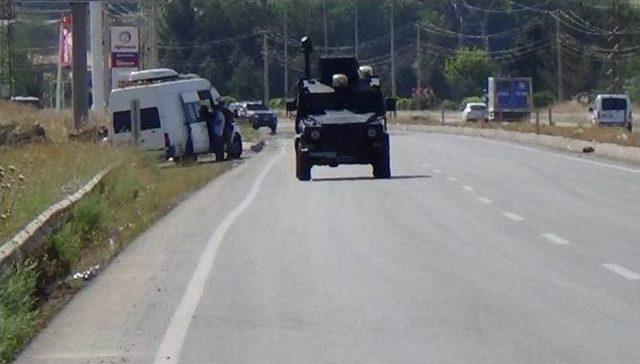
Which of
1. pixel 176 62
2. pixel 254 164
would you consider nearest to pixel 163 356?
pixel 254 164

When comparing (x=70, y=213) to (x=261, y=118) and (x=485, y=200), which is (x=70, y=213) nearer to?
(x=485, y=200)

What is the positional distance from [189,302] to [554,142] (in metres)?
42.6

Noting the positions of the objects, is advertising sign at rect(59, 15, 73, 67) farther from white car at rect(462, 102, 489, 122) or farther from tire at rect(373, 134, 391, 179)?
tire at rect(373, 134, 391, 179)

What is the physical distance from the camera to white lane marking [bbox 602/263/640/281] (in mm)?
14930

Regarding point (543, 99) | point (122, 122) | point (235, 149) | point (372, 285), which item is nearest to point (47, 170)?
point (372, 285)

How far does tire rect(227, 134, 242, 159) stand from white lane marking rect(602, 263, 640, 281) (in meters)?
36.2

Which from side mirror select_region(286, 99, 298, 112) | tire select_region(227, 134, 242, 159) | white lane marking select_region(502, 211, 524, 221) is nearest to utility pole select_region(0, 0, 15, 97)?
tire select_region(227, 134, 242, 159)

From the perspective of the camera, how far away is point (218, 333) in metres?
12.2

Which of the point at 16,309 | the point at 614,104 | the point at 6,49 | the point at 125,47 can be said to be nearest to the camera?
the point at 16,309

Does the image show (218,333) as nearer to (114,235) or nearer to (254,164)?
(114,235)

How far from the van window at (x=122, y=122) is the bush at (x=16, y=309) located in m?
34.5

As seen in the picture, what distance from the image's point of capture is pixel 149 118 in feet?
160

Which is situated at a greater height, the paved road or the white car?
the paved road

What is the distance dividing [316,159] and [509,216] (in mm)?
11929
